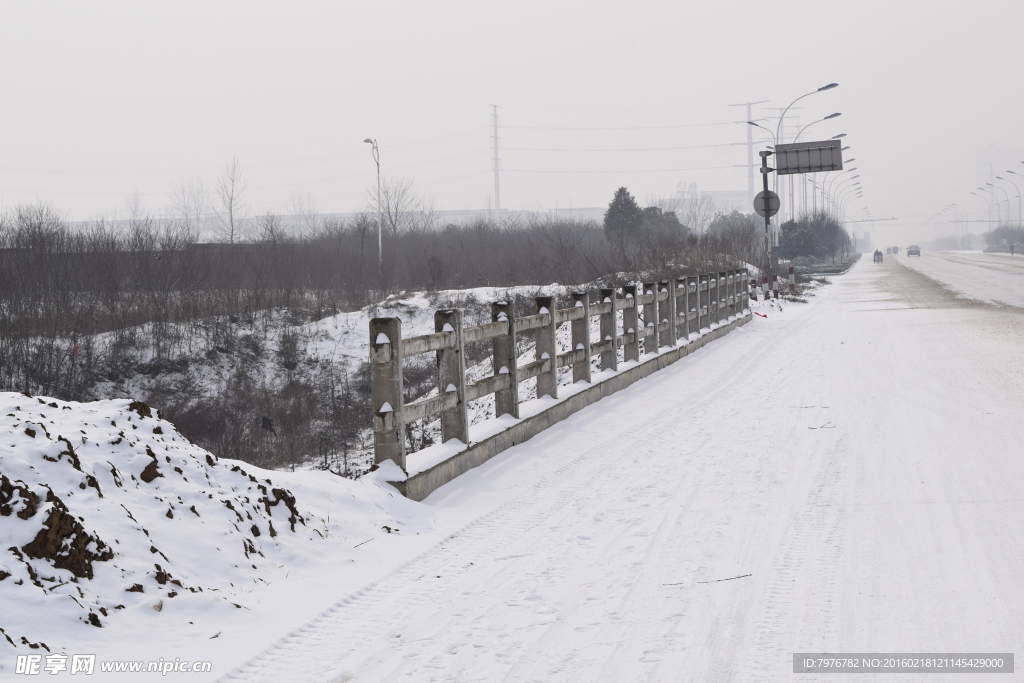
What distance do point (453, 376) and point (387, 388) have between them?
1231 millimetres

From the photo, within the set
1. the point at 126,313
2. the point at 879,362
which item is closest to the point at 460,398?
the point at 879,362

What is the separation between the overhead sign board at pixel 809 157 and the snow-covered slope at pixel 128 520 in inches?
1750

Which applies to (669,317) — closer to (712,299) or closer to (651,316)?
(651,316)

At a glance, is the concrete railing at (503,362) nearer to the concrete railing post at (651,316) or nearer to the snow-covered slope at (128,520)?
the concrete railing post at (651,316)

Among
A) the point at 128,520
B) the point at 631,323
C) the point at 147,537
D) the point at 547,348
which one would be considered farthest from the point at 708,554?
the point at 631,323

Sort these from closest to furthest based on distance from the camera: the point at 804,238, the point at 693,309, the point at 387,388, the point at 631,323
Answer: the point at 387,388 < the point at 631,323 < the point at 693,309 < the point at 804,238

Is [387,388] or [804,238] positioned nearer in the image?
[387,388]

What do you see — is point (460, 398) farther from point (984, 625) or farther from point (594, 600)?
point (984, 625)

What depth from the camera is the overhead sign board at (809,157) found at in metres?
46.8

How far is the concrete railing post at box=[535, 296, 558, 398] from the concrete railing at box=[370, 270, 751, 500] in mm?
12

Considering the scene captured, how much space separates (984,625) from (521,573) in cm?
236

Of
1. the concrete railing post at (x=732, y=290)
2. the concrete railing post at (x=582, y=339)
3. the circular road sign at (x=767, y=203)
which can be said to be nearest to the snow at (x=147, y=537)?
the concrete railing post at (x=582, y=339)

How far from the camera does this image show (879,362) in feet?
49.0

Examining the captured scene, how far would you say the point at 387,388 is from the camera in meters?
6.88
